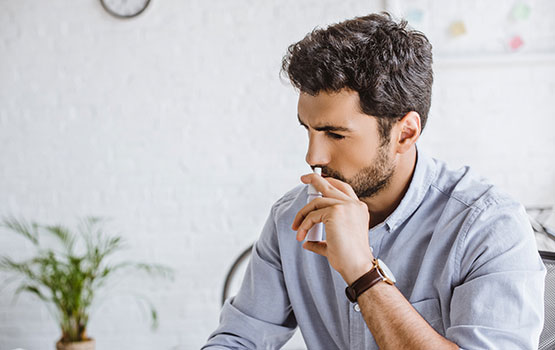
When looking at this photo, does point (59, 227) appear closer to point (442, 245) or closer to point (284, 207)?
point (284, 207)

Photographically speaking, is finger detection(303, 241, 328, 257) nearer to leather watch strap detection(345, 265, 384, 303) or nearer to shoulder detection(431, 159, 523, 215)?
leather watch strap detection(345, 265, 384, 303)

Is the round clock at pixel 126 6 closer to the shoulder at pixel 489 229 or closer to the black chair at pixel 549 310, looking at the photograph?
the shoulder at pixel 489 229

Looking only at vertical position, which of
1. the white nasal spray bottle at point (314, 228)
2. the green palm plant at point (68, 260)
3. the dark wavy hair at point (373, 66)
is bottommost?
the green palm plant at point (68, 260)

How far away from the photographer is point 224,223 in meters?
2.77

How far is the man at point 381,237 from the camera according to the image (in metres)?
1.00

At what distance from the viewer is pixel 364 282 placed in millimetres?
1036

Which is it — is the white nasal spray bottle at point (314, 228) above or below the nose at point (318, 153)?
below

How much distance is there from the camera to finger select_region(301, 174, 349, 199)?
1105 millimetres

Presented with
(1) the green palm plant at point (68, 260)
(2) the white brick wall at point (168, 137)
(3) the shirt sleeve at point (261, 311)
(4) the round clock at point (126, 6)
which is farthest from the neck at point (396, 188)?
(4) the round clock at point (126, 6)

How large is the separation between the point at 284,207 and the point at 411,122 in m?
0.35

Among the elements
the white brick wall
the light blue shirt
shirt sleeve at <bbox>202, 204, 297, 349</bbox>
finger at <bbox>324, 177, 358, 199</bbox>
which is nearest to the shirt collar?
the light blue shirt

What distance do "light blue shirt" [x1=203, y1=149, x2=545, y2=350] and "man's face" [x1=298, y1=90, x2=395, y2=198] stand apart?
105 millimetres

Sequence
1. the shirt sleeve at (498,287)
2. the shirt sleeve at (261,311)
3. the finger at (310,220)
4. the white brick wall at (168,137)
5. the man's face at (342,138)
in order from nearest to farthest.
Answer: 1. the shirt sleeve at (498,287)
2. the finger at (310,220)
3. the man's face at (342,138)
4. the shirt sleeve at (261,311)
5. the white brick wall at (168,137)

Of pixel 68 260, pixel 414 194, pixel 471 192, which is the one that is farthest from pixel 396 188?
pixel 68 260
